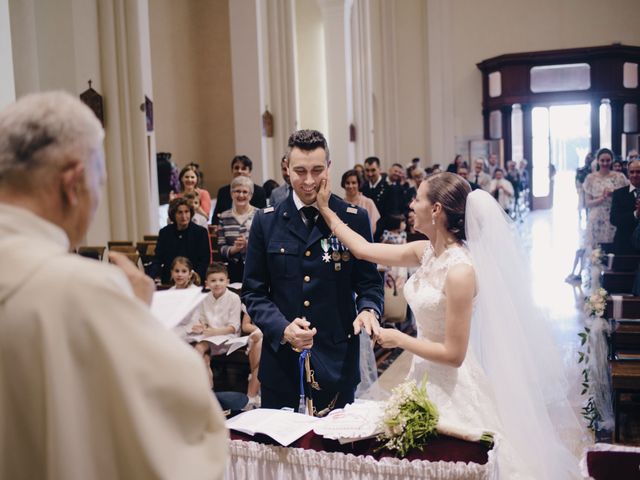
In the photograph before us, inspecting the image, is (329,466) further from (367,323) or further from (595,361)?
(595,361)

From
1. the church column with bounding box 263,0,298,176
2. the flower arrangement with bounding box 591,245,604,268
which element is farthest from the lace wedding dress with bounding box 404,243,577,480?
the church column with bounding box 263,0,298,176

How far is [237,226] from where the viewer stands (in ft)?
23.2

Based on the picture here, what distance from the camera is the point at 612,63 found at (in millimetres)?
22812

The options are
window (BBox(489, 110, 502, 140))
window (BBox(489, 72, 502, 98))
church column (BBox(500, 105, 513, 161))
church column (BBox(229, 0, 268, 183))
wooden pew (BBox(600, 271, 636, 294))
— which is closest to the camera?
wooden pew (BBox(600, 271, 636, 294))

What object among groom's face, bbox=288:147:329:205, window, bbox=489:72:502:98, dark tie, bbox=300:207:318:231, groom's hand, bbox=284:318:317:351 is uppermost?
window, bbox=489:72:502:98

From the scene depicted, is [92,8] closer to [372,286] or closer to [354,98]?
[372,286]

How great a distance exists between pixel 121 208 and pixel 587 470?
678 cm

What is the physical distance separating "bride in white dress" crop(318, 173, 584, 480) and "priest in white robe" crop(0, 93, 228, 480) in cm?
180

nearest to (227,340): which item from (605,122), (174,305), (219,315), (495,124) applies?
(219,315)

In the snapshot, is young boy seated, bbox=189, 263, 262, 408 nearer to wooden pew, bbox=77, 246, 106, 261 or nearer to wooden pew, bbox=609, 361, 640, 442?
wooden pew, bbox=77, 246, 106, 261

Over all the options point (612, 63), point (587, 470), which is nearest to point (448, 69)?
point (612, 63)

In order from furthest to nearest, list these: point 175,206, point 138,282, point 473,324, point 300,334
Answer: point 175,206, point 473,324, point 300,334, point 138,282

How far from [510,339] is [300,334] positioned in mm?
994

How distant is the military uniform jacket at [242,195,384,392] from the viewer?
3379 millimetres
